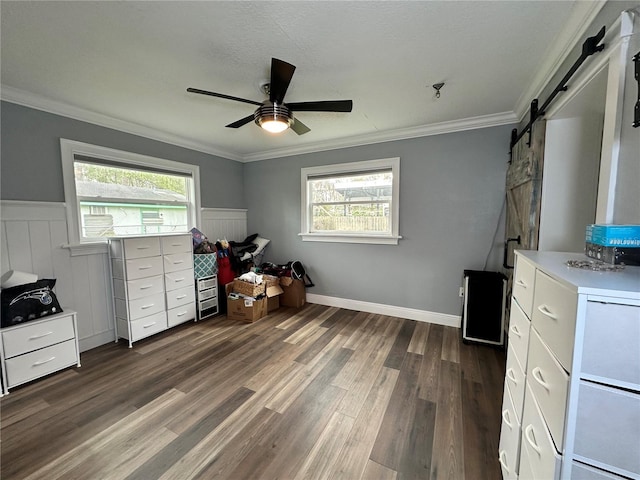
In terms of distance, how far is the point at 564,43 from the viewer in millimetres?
1532

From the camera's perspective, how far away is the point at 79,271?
260 centimetres

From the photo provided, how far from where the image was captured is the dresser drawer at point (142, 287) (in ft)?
8.84

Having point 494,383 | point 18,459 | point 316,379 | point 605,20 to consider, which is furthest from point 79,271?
point 605,20

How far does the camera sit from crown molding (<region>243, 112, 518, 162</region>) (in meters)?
2.71

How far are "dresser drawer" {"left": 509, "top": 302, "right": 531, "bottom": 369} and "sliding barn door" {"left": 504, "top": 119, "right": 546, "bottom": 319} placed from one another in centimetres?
96

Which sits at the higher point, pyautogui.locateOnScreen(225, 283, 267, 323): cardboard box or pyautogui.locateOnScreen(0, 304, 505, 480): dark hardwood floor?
pyautogui.locateOnScreen(225, 283, 267, 323): cardboard box

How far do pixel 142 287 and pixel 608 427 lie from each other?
3.41 meters

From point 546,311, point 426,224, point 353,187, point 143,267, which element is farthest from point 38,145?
point 426,224

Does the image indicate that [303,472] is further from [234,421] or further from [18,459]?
[18,459]

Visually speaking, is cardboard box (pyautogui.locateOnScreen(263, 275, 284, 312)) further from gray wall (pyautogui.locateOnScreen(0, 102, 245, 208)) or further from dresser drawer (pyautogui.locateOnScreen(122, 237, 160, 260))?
gray wall (pyautogui.locateOnScreen(0, 102, 245, 208))

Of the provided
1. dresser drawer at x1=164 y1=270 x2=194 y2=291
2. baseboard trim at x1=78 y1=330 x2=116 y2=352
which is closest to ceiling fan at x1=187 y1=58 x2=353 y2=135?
dresser drawer at x1=164 y1=270 x2=194 y2=291

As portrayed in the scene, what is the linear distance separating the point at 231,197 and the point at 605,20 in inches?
164

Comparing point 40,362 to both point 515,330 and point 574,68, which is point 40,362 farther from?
point 574,68

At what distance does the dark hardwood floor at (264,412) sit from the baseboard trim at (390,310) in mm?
420
